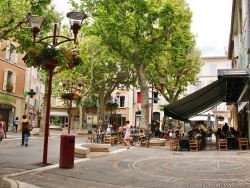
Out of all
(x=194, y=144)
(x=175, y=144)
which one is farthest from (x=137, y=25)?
(x=194, y=144)

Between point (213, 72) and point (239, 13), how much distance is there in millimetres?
35892

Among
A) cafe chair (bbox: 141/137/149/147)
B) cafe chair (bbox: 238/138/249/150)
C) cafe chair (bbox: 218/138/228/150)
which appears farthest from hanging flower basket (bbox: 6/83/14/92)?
cafe chair (bbox: 238/138/249/150)

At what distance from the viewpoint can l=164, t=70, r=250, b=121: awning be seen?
595 inches

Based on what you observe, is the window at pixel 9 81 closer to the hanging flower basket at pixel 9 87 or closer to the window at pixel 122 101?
the hanging flower basket at pixel 9 87

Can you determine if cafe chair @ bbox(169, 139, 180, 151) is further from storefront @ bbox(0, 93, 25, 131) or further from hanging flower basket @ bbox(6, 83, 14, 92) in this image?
hanging flower basket @ bbox(6, 83, 14, 92)

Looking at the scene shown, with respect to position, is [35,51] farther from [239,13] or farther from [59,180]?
[239,13]

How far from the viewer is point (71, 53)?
33.4 ft

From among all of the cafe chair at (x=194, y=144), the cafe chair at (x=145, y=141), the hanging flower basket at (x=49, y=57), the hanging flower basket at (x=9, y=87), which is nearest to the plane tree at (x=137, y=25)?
the cafe chair at (x=145, y=141)

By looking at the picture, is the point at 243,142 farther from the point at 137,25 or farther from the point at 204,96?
the point at 137,25

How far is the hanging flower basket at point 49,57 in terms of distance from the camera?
9.68 metres

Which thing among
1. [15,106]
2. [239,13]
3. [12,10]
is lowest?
[15,106]

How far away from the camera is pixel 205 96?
1664cm

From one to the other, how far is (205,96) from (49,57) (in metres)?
9.49

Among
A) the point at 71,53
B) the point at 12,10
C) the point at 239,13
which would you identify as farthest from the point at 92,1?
the point at 71,53
